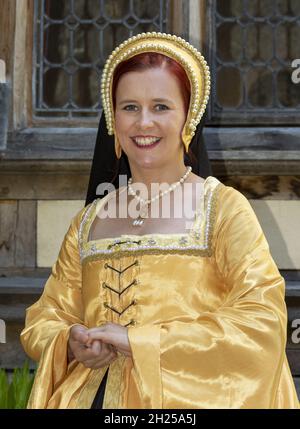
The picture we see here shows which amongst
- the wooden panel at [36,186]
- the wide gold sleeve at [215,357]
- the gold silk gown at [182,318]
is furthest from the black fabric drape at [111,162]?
the wooden panel at [36,186]

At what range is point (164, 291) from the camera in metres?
2.13

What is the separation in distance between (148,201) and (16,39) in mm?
2392

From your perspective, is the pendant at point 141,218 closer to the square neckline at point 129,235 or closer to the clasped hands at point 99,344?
the square neckline at point 129,235

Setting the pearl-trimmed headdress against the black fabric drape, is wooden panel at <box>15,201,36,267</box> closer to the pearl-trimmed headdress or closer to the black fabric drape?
the black fabric drape

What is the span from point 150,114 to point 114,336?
0.60 m

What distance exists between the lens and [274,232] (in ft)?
13.9

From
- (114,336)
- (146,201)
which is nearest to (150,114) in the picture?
(146,201)

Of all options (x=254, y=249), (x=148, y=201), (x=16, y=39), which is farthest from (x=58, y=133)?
(x=254, y=249)

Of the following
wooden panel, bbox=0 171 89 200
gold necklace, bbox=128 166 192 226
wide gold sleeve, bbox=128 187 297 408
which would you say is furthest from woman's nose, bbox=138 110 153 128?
wooden panel, bbox=0 171 89 200

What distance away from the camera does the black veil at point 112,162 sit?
93.8 inches

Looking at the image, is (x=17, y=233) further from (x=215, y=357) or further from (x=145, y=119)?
(x=215, y=357)

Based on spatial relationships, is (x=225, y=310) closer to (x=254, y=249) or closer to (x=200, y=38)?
(x=254, y=249)

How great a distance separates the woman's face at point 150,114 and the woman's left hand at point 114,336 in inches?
19.0

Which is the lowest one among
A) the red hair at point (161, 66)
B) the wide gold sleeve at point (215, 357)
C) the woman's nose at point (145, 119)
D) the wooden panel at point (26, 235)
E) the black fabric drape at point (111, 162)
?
the wide gold sleeve at point (215, 357)
